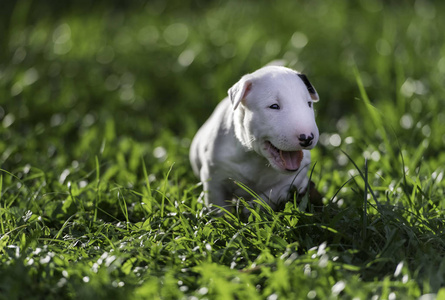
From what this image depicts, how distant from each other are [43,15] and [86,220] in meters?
5.04

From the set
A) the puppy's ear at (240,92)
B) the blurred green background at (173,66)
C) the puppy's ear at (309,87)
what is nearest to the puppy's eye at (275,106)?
the puppy's ear at (240,92)

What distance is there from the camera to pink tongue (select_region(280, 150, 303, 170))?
2.94 m

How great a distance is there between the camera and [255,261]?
270cm

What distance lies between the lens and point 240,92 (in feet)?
9.56

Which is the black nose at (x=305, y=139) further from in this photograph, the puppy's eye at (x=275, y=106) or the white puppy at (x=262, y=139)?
the puppy's eye at (x=275, y=106)

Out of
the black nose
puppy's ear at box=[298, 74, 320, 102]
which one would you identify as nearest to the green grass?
the black nose

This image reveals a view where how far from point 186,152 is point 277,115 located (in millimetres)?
1794

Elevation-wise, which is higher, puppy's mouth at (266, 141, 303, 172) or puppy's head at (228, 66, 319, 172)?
puppy's head at (228, 66, 319, 172)

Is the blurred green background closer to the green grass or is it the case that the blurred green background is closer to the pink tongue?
the green grass

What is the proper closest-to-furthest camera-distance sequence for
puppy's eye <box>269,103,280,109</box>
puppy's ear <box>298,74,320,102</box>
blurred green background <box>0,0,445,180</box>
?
puppy's eye <box>269,103,280,109</box>, puppy's ear <box>298,74,320,102</box>, blurred green background <box>0,0,445,180</box>

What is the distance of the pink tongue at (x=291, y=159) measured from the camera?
2.94 m

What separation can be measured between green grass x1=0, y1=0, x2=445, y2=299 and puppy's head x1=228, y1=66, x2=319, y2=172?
246 mm

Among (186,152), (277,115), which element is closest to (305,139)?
(277,115)

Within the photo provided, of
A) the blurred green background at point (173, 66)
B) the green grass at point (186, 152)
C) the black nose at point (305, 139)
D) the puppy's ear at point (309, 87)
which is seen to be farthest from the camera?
the blurred green background at point (173, 66)
